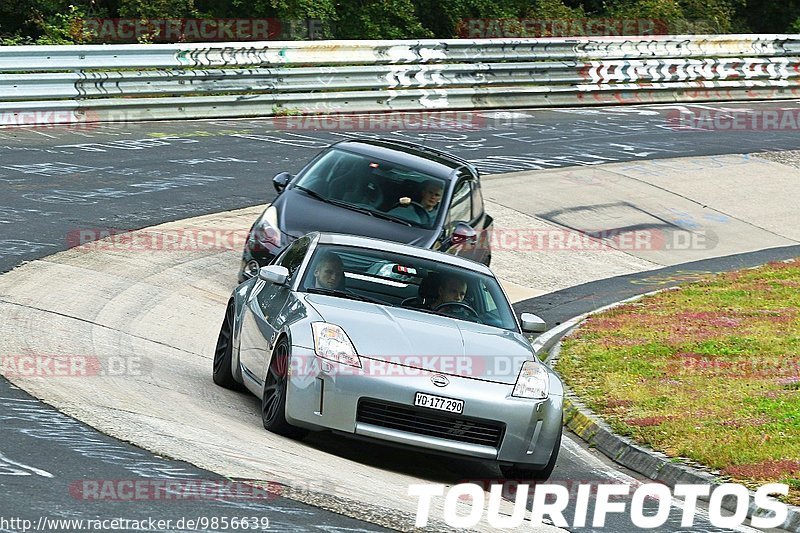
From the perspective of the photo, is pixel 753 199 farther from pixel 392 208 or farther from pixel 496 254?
pixel 392 208

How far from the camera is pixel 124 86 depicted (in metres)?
22.6

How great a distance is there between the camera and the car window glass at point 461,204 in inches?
572

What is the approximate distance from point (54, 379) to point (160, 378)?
1037mm

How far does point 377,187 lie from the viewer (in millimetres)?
14453

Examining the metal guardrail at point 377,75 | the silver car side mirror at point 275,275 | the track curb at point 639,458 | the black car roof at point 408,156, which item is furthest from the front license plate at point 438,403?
the metal guardrail at point 377,75

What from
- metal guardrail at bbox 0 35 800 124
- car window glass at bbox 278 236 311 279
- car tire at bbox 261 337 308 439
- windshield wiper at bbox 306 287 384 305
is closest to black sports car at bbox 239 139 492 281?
car window glass at bbox 278 236 311 279

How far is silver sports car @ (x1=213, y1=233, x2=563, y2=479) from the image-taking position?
861 centimetres

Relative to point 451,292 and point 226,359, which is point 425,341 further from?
point 226,359

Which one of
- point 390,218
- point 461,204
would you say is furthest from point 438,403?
point 461,204

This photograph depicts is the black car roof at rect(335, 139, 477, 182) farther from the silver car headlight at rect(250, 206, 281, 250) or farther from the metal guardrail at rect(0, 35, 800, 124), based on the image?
the metal guardrail at rect(0, 35, 800, 124)

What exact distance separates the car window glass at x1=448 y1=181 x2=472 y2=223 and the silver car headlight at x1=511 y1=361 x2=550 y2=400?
17.5 ft

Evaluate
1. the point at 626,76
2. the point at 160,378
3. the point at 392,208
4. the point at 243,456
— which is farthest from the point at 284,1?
the point at 243,456

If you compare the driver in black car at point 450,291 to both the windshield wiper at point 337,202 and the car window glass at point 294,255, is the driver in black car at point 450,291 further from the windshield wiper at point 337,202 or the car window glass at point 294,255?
the windshield wiper at point 337,202

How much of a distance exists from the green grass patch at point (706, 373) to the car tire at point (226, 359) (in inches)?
120
